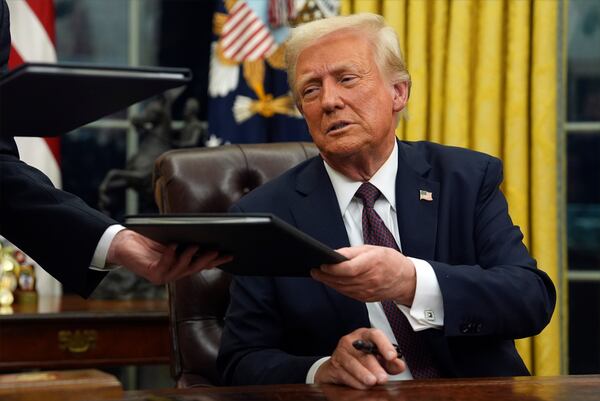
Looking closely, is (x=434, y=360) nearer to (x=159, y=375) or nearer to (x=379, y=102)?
(x=379, y=102)

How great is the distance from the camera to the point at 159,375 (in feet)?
15.2

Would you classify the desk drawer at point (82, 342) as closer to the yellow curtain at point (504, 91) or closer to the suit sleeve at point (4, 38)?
the yellow curtain at point (504, 91)

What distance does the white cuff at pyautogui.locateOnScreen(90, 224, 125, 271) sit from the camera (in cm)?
201

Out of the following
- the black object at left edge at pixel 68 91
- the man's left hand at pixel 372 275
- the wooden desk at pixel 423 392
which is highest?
the black object at left edge at pixel 68 91

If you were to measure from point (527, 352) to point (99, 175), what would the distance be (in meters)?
1.99

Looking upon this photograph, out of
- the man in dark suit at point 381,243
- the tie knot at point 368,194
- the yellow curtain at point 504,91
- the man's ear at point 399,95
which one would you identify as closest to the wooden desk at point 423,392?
the man in dark suit at point 381,243

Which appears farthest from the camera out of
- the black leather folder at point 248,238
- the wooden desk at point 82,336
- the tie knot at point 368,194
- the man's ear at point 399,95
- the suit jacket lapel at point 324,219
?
the wooden desk at point 82,336

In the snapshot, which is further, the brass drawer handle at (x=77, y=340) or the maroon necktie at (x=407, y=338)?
the brass drawer handle at (x=77, y=340)

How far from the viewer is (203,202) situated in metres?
2.78

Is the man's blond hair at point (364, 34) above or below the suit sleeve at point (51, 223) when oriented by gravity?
above

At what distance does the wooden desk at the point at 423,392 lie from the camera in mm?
1713

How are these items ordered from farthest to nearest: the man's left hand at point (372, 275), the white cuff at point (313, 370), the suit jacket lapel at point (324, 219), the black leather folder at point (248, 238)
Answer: the suit jacket lapel at point (324, 219), the white cuff at point (313, 370), the man's left hand at point (372, 275), the black leather folder at point (248, 238)

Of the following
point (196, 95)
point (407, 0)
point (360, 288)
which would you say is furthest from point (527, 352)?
point (360, 288)

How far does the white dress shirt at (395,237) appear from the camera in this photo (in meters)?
2.12
